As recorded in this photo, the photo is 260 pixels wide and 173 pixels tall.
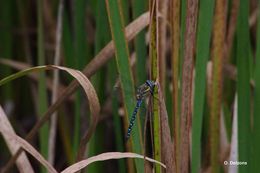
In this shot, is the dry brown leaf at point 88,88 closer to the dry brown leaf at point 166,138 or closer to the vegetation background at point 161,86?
the vegetation background at point 161,86

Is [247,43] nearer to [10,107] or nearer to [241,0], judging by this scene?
[241,0]

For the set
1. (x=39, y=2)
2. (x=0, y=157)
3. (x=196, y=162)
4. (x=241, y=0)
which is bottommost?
(x=196, y=162)

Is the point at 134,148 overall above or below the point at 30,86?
below

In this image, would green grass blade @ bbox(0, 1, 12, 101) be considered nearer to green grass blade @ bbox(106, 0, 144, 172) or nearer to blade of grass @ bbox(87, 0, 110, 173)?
blade of grass @ bbox(87, 0, 110, 173)

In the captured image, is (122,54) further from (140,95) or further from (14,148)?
(14,148)

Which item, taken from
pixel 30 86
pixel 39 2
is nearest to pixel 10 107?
pixel 30 86

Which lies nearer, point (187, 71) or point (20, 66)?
point (187, 71)

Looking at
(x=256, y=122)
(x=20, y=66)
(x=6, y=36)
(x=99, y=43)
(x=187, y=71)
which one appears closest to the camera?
(x=187, y=71)

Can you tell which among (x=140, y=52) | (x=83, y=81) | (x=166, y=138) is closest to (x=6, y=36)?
(x=140, y=52)
